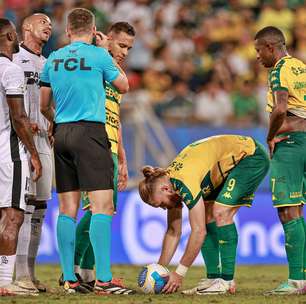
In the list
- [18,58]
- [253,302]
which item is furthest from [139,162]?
[253,302]

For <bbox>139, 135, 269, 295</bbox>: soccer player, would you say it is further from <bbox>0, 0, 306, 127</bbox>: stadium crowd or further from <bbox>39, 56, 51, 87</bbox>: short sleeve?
<bbox>0, 0, 306, 127</bbox>: stadium crowd

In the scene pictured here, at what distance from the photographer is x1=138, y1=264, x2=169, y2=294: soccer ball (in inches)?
Result: 344

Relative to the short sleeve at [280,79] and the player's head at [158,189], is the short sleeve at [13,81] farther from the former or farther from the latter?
the short sleeve at [280,79]

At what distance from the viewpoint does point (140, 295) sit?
8.59 metres

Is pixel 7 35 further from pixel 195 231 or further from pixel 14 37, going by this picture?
pixel 195 231

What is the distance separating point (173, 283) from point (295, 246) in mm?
1284

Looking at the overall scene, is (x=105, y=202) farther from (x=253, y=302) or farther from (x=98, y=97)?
(x=253, y=302)

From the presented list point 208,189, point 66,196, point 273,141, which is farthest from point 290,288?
point 66,196

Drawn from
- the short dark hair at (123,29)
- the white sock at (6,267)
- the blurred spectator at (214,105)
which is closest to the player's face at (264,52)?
the short dark hair at (123,29)

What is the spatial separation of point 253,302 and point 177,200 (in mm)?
1263

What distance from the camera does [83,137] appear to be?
8344 millimetres

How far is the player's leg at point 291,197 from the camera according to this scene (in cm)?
895

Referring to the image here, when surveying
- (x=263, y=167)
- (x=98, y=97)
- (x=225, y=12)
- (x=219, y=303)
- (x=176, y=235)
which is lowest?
(x=219, y=303)

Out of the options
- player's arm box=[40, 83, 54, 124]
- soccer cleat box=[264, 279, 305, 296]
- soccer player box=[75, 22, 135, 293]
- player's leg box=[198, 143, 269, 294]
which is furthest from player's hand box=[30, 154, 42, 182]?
soccer cleat box=[264, 279, 305, 296]
